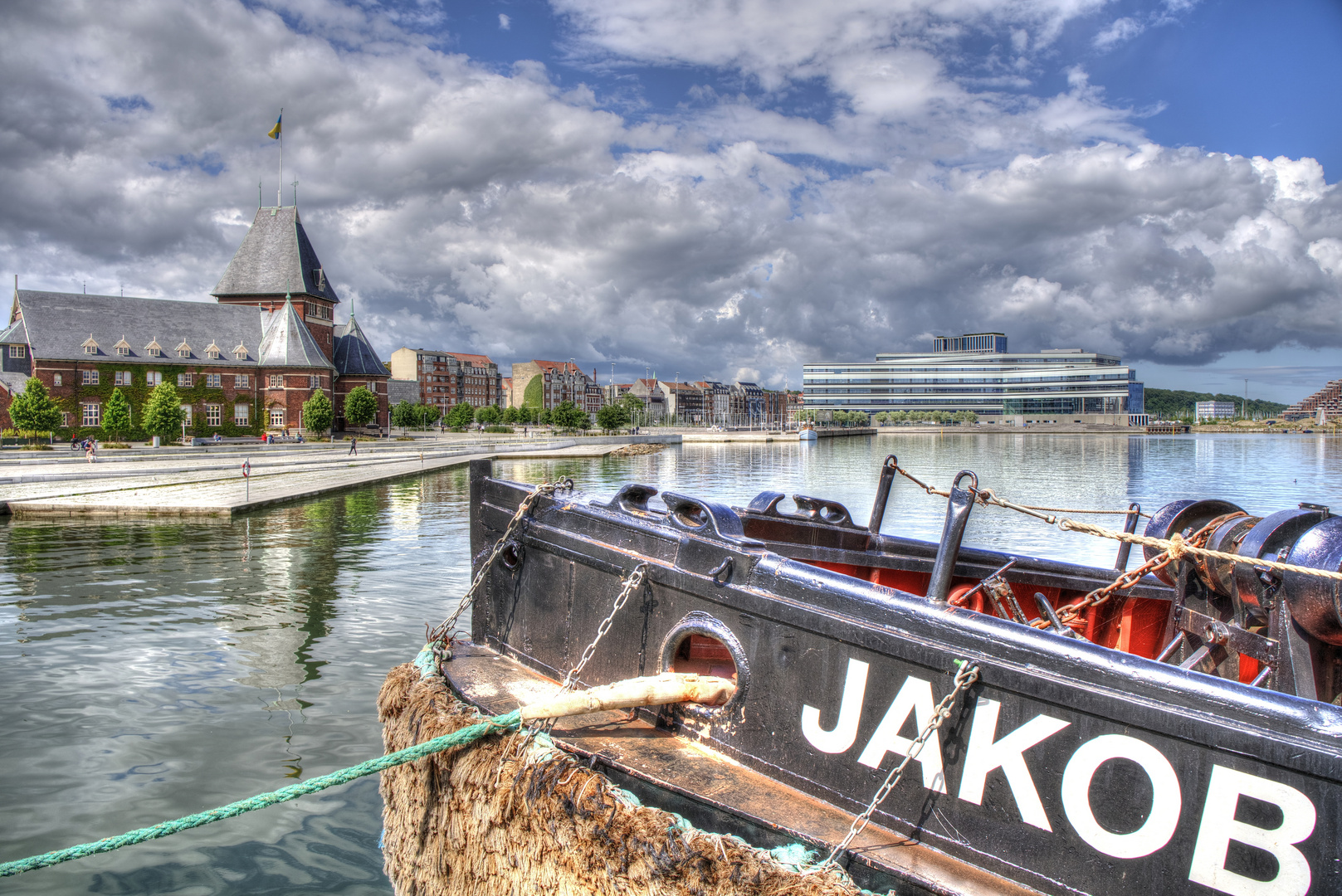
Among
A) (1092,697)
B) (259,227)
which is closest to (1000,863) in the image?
(1092,697)

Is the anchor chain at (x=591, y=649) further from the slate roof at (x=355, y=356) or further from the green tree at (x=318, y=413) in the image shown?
the slate roof at (x=355, y=356)

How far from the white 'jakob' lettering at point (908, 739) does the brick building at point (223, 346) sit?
70.6 metres

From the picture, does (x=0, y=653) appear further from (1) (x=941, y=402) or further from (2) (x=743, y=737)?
(1) (x=941, y=402)

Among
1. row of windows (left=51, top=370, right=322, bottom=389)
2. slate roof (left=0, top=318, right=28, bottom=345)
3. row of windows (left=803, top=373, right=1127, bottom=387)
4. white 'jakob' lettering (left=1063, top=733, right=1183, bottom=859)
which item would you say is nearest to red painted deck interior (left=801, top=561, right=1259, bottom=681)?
white 'jakob' lettering (left=1063, top=733, right=1183, bottom=859)

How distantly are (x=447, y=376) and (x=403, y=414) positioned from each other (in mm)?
58811

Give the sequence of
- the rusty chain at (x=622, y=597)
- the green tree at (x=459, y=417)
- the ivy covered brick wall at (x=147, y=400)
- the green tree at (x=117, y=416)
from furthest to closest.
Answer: the green tree at (x=459, y=417)
the ivy covered brick wall at (x=147, y=400)
the green tree at (x=117, y=416)
the rusty chain at (x=622, y=597)

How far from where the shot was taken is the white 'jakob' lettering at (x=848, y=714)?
294 centimetres

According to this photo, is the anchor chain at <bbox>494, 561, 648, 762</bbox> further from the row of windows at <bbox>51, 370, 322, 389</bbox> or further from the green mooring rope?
the row of windows at <bbox>51, 370, 322, 389</bbox>

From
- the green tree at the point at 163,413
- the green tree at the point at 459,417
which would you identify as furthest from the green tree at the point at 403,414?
the green tree at the point at 163,413

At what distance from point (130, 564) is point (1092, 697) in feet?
48.9

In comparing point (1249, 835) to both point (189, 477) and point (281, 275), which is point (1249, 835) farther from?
point (281, 275)

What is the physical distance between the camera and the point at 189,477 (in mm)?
28781

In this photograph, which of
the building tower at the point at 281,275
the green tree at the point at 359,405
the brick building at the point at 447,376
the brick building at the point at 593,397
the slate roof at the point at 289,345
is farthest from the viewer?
the brick building at the point at 593,397

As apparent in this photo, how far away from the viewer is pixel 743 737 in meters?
3.34
